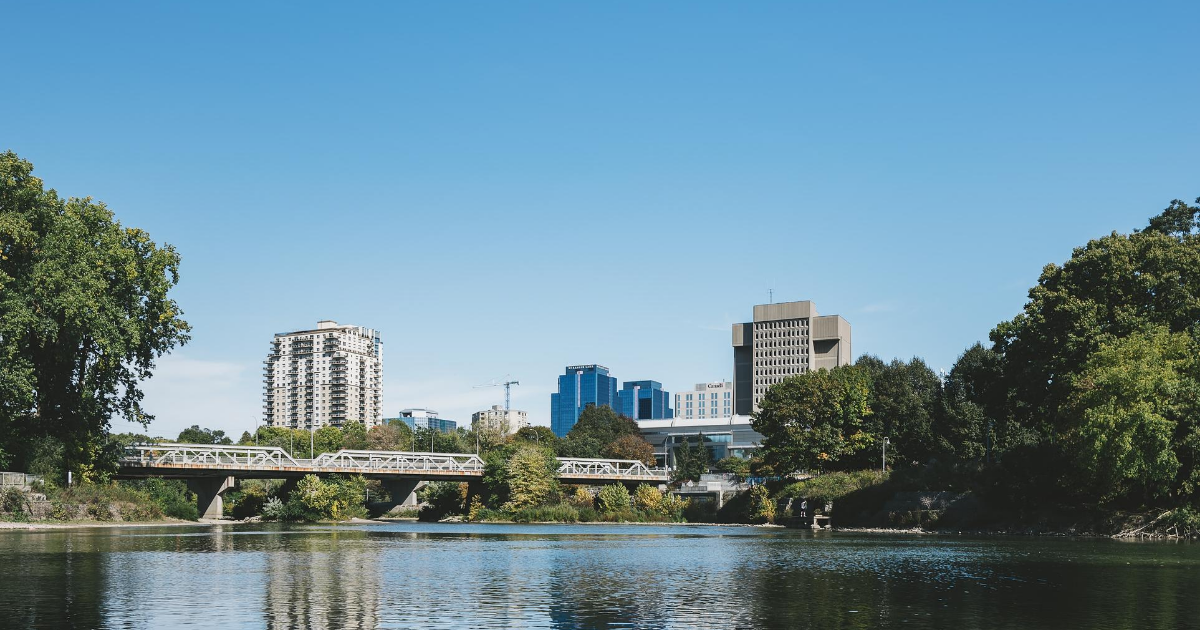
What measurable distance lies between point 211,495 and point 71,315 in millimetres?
44080

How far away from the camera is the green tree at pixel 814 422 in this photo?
104m

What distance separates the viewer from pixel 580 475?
123 m

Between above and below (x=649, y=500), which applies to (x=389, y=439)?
above

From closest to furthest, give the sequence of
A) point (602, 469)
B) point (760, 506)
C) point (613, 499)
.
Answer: point (760, 506)
point (613, 499)
point (602, 469)

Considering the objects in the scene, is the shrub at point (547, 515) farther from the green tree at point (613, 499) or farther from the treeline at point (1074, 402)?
the treeline at point (1074, 402)

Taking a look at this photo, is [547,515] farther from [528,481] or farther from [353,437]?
[353,437]

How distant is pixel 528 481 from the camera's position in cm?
10981

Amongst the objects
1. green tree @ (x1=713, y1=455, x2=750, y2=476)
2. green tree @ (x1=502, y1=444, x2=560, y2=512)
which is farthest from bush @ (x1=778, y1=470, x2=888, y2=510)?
green tree @ (x1=713, y1=455, x2=750, y2=476)

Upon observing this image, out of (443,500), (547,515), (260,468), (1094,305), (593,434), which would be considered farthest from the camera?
(593,434)

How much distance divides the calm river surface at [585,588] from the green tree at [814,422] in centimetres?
5516

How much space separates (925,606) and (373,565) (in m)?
19.8

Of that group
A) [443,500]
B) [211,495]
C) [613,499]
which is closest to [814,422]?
[613,499]

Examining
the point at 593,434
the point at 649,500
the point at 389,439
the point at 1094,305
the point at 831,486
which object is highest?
the point at 1094,305

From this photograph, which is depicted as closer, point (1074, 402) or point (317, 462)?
point (1074, 402)
